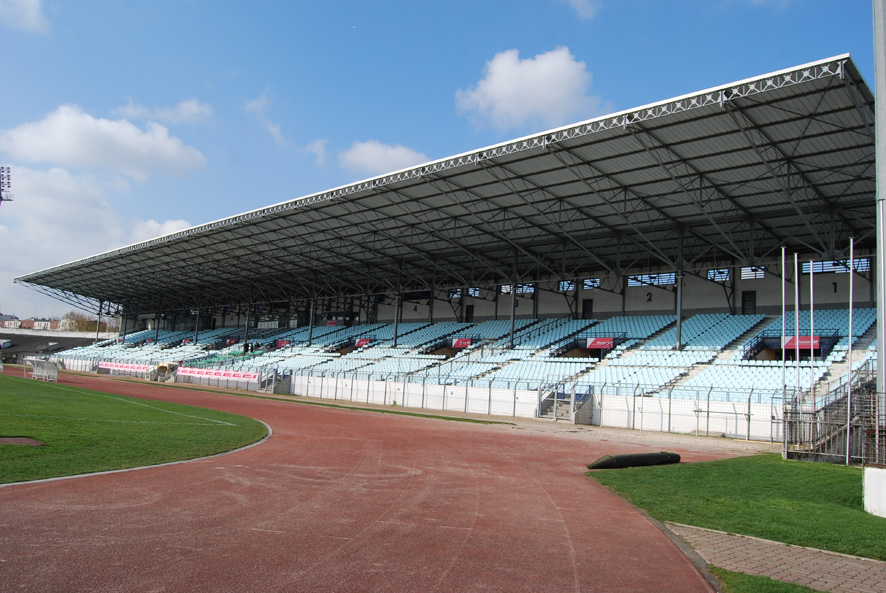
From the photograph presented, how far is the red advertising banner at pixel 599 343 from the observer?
1747 inches

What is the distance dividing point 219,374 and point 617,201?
41.2 metres

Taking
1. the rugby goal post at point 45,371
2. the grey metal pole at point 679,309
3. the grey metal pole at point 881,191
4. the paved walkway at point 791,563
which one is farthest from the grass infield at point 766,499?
the rugby goal post at point 45,371

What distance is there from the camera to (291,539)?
7418 mm

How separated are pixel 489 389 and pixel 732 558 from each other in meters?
30.5

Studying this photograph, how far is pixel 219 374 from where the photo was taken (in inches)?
2239

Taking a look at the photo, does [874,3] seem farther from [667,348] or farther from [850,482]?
[667,348]

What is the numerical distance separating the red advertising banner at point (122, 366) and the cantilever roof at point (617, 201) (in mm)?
12150

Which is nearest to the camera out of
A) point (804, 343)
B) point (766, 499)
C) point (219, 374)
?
point (766, 499)

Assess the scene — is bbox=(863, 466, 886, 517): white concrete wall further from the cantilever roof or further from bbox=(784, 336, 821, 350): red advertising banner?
bbox=(784, 336, 821, 350): red advertising banner

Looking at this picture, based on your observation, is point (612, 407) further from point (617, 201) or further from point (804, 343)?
point (804, 343)

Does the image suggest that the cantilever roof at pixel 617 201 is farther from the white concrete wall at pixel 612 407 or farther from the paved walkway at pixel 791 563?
the paved walkway at pixel 791 563

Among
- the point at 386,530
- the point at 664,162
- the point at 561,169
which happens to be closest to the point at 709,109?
the point at 664,162

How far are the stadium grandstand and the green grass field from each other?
17.2m

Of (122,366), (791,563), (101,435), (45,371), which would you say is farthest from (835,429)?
(122,366)
